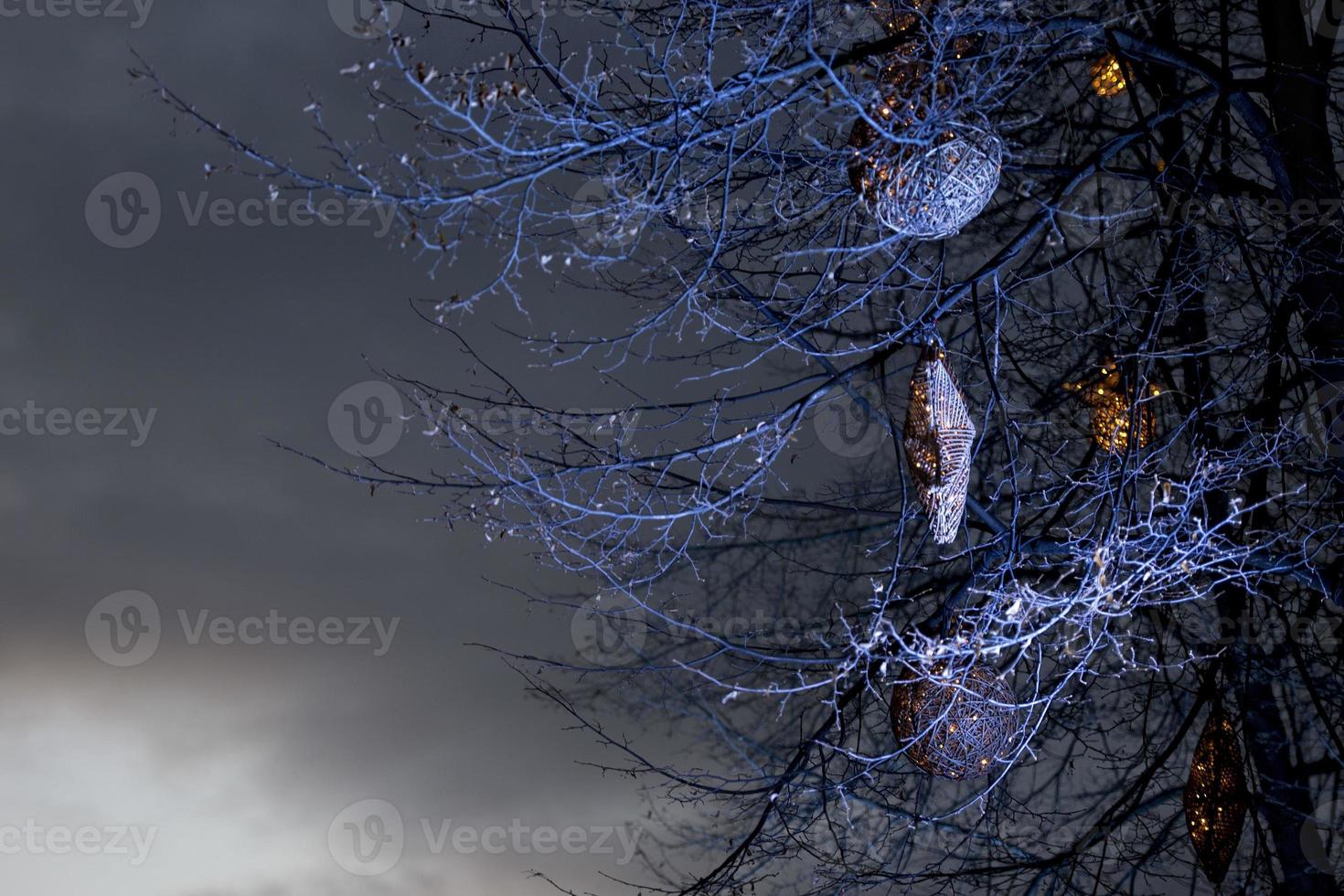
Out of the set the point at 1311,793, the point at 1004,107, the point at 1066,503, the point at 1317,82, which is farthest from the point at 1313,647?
the point at 1004,107

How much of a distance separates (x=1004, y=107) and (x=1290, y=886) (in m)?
3.45

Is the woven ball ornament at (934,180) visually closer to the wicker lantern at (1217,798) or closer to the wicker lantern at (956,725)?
the wicker lantern at (956,725)

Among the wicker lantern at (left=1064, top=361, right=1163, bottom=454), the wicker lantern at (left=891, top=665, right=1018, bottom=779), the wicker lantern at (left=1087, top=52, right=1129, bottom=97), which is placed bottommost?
the wicker lantern at (left=891, top=665, right=1018, bottom=779)

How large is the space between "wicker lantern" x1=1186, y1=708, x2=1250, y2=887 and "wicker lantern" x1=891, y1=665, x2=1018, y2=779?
87 centimetres

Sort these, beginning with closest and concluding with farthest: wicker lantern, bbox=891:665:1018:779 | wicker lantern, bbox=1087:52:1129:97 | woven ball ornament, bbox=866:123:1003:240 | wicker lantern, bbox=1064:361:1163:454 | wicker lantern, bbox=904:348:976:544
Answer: woven ball ornament, bbox=866:123:1003:240 → wicker lantern, bbox=904:348:976:544 → wicker lantern, bbox=891:665:1018:779 → wicker lantern, bbox=1064:361:1163:454 → wicker lantern, bbox=1087:52:1129:97

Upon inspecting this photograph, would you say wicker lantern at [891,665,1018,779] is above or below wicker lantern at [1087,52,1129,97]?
below

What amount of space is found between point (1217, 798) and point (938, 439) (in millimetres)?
1892

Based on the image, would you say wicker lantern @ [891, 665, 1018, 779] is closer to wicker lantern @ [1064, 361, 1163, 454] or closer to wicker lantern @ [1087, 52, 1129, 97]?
wicker lantern @ [1064, 361, 1163, 454]

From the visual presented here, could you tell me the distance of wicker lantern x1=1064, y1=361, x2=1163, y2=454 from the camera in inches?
166

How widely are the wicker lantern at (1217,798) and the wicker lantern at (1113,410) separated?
1.02 metres

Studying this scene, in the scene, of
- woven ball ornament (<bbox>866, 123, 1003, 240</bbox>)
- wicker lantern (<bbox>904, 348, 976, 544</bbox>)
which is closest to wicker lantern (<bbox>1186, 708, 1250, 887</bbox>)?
wicker lantern (<bbox>904, 348, 976, 544</bbox>)

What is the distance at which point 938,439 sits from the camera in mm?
3373

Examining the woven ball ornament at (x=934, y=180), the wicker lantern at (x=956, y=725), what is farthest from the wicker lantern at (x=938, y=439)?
the wicker lantern at (x=956, y=725)

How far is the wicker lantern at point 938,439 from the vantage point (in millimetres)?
3379
